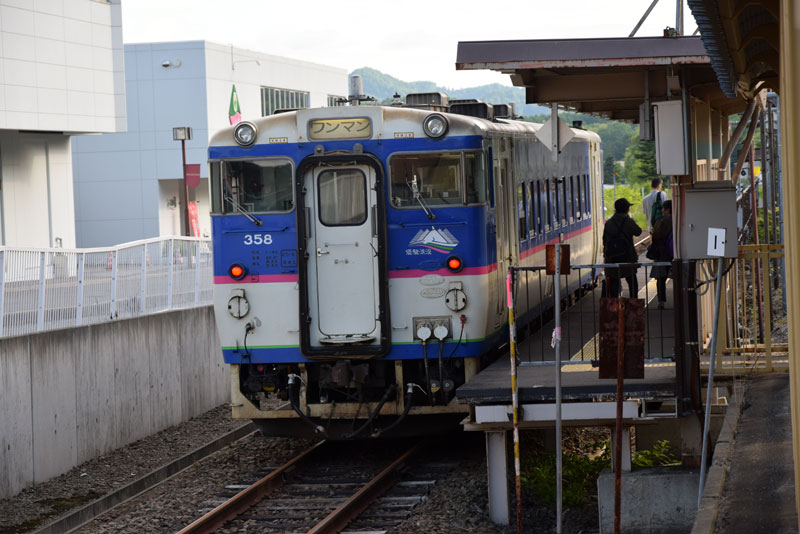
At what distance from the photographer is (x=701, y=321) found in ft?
40.7

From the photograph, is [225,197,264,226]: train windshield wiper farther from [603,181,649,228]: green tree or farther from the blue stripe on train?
[603,181,649,228]: green tree

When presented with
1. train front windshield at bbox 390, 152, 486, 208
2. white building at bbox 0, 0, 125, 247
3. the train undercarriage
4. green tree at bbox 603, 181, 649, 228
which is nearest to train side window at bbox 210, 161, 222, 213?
the train undercarriage

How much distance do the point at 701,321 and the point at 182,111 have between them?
148 feet

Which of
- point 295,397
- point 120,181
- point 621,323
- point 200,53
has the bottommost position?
point 295,397

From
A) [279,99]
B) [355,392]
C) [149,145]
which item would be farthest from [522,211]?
[279,99]

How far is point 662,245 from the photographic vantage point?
1518cm

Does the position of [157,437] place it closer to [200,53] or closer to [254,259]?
[254,259]

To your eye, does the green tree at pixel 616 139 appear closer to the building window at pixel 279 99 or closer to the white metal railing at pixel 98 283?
the building window at pixel 279 99

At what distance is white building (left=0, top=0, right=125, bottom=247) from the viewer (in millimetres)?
37469

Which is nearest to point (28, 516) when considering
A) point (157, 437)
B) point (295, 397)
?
point (295, 397)

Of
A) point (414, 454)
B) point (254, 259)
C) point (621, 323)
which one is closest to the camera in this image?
point (621, 323)

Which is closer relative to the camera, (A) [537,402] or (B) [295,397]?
(A) [537,402]

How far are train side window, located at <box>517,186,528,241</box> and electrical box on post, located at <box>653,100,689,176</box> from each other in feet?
10.7

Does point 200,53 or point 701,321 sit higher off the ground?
point 200,53
